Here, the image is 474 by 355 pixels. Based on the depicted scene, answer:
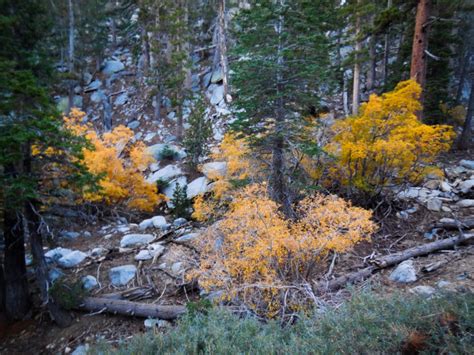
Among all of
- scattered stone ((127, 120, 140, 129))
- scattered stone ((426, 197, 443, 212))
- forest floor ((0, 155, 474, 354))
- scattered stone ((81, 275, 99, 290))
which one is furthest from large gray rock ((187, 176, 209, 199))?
scattered stone ((127, 120, 140, 129))

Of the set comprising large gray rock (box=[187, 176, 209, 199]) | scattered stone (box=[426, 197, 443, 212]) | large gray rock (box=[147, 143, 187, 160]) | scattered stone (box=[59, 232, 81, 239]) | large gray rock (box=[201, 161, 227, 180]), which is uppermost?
large gray rock (box=[147, 143, 187, 160])

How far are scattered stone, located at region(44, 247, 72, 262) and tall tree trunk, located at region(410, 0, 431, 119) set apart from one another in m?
11.4

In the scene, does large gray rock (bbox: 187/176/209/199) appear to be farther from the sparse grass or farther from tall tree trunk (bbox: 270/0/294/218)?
the sparse grass

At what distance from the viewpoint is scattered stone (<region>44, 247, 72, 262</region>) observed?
7.91m

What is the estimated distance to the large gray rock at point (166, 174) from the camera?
43.8ft

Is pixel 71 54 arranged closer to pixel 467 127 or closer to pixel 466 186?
pixel 466 186

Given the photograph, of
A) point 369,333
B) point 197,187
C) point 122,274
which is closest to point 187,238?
point 122,274

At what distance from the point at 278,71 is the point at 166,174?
8.16 m

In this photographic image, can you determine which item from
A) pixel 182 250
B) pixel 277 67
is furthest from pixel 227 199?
pixel 277 67

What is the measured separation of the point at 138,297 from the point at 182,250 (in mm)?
1844

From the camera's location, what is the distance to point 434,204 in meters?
8.68

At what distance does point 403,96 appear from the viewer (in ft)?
24.7

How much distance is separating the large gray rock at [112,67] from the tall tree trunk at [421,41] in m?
22.6

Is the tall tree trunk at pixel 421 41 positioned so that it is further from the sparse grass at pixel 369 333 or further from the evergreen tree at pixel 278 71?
the sparse grass at pixel 369 333
